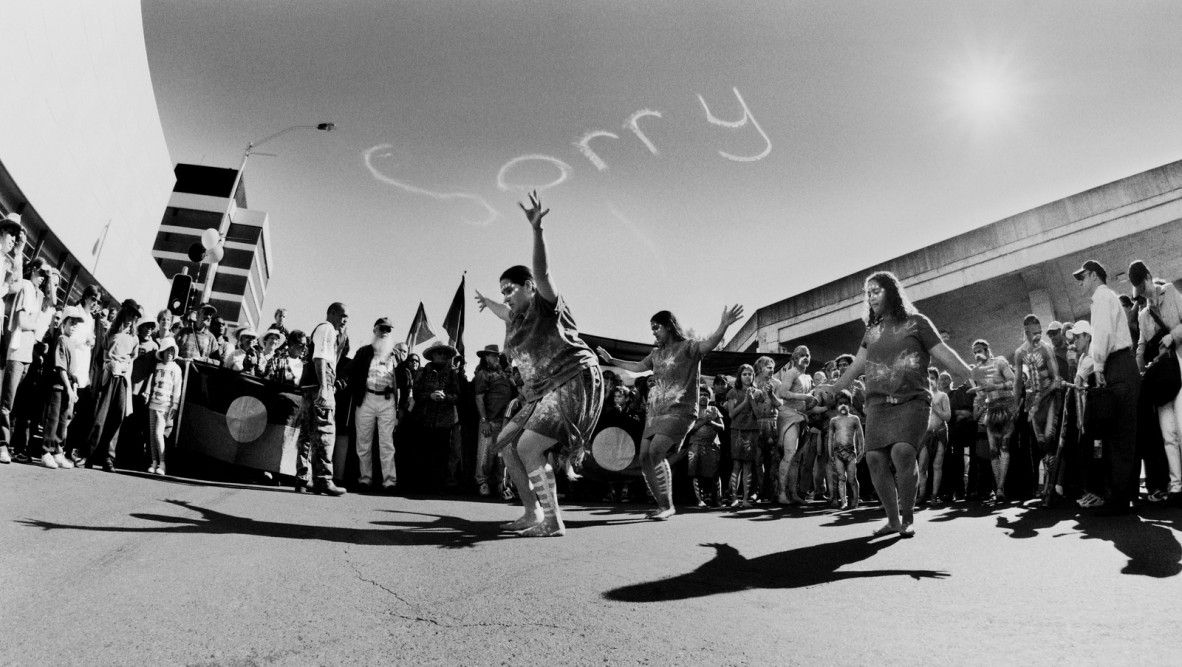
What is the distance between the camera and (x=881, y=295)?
17.7 ft

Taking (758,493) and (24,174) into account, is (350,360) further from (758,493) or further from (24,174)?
(24,174)

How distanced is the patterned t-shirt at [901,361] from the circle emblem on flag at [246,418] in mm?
7269

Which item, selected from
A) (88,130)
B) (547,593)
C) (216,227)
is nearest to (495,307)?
(547,593)

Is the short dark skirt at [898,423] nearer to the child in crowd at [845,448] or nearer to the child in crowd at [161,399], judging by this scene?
the child in crowd at [845,448]

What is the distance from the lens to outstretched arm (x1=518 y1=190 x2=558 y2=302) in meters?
4.46

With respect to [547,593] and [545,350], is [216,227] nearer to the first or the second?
[545,350]

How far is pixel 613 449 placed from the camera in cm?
976

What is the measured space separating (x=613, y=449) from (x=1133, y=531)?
6.05 meters

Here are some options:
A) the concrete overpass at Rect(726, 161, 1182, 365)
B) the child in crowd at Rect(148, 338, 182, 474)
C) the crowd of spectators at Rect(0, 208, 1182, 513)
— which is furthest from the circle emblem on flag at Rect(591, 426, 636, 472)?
the concrete overpass at Rect(726, 161, 1182, 365)

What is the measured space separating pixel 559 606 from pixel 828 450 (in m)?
7.13

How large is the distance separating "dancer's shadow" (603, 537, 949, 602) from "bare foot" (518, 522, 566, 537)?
3.32 ft

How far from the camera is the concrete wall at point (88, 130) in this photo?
16.9m

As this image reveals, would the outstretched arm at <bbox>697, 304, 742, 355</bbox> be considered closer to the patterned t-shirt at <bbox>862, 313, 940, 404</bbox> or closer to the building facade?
the patterned t-shirt at <bbox>862, 313, 940, 404</bbox>

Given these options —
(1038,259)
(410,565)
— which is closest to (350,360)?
(410,565)
